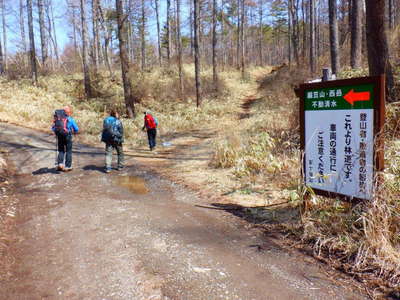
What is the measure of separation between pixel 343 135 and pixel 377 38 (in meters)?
3.94

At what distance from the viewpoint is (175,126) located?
1702 centimetres

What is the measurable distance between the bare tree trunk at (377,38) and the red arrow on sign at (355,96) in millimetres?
3621

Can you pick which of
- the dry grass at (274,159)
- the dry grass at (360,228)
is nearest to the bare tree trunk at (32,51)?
the dry grass at (274,159)

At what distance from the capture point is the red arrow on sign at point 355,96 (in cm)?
347

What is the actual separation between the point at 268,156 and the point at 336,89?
399 centimetres

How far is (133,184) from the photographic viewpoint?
7180 mm

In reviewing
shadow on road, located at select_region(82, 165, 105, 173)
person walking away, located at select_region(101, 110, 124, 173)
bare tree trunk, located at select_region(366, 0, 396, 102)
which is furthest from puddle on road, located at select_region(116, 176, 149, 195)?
bare tree trunk, located at select_region(366, 0, 396, 102)

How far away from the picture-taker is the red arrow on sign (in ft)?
11.4

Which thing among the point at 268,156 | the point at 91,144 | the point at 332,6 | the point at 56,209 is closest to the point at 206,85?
the point at 332,6

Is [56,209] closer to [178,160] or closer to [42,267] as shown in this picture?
[42,267]

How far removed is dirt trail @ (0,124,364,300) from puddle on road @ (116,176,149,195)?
0.54ft

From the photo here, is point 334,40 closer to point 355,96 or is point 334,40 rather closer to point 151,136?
point 151,136

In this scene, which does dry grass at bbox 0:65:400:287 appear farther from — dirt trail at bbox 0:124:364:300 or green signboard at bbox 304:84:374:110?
green signboard at bbox 304:84:374:110

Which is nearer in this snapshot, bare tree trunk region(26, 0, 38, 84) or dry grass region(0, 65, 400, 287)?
dry grass region(0, 65, 400, 287)
